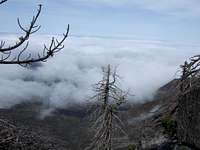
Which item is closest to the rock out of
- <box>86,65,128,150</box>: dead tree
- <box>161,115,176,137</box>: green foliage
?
<box>161,115,176,137</box>: green foliage

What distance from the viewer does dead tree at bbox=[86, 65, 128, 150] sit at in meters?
22.7

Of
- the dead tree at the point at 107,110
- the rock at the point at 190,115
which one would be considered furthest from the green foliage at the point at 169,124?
the dead tree at the point at 107,110

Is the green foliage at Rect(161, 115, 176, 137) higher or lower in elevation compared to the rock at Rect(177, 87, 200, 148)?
lower

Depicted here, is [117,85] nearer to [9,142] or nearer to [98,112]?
[98,112]

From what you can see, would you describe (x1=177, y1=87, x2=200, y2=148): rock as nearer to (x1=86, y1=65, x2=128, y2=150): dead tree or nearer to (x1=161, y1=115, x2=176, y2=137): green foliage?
(x1=161, y1=115, x2=176, y2=137): green foliage

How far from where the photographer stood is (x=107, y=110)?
75.0 feet

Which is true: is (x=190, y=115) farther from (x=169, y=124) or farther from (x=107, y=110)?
(x=107, y=110)

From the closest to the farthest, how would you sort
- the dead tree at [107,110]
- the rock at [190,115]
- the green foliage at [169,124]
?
the rock at [190,115] < the green foliage at [169,124] < the dead tree at [107,110]

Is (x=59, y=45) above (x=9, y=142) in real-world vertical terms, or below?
above

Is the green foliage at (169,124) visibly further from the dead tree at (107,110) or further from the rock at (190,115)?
the dead tree at (107,110)

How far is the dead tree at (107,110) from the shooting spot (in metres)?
22.7

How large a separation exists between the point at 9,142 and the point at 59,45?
7.19 feet

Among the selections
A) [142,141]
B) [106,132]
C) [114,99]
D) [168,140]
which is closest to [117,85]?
[114,99]

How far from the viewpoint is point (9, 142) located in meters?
8.81
